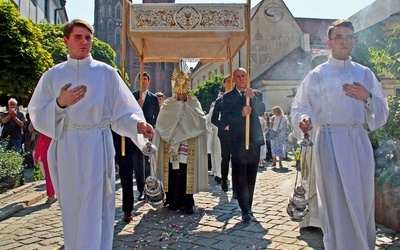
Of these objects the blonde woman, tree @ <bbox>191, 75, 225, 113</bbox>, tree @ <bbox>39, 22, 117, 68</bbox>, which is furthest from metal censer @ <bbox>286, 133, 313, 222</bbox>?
tree @ <bbox>191, 75, 225, 113</bbox>

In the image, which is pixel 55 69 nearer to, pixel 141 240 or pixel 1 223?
pixel 141 240

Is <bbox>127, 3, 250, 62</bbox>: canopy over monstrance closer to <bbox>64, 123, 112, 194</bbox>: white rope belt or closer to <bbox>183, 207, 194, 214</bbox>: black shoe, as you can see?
<bbox>183, 207, 194, 214</bbox>: black shoe

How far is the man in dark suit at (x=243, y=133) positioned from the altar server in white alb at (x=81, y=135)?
2.56 meters

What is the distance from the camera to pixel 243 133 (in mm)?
6285

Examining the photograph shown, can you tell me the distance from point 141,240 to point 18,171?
15.9 feet

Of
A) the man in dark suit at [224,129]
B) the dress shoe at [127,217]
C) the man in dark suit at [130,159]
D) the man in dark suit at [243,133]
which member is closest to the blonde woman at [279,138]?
the man in dark suit at [224,129]

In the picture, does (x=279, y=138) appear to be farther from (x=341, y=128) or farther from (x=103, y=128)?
(x=103, y=128)

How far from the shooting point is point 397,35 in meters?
5.12

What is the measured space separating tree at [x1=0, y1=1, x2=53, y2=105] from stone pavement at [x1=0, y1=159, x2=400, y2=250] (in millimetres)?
2602

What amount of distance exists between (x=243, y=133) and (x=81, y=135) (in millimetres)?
3107

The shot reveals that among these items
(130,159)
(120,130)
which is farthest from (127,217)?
(120,130)

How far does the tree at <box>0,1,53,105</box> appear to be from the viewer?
880 centimetres

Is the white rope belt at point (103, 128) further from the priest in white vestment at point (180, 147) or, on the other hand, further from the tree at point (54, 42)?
the tree at point (54, 42)

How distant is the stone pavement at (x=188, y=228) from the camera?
4.84 meters
